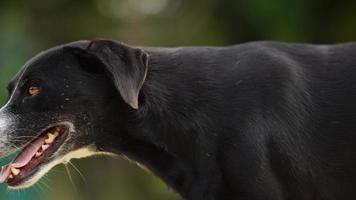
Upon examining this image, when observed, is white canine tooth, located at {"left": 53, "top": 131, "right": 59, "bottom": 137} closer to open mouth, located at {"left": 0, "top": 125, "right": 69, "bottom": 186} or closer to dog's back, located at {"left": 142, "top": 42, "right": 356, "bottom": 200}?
open mouth, located at {"left": 0, "top": 125, "right": 69, "bottom": 186}

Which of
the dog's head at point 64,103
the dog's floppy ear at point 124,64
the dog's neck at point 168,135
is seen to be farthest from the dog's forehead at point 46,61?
the dog's neck at point 168,135

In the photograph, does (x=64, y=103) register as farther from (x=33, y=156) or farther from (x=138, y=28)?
(x=138, y=28)

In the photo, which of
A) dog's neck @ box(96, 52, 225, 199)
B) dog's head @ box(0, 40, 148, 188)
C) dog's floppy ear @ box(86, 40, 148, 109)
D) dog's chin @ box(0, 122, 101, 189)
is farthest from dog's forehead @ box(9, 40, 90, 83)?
dog's neck @ box(96, 52, 225, 199)

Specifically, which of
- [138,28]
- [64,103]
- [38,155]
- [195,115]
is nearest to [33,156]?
[38,155]

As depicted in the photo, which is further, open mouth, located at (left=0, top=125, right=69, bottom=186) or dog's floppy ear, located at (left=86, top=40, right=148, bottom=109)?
open mouth, located at (left=0, top=125, right=69, bottom=186)

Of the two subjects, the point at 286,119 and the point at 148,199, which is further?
the point at 148,199

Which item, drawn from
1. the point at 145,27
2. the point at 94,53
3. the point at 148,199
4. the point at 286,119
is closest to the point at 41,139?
the point at 94,53

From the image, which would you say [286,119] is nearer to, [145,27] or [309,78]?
[309,78]

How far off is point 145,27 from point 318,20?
2.56 metres

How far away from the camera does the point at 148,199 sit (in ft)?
39.8

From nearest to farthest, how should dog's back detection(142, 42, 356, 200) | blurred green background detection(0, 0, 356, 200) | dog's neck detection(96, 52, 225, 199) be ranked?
dog's back detection(142, 42, 356, 200) < dog's neck detection(96, 52, 225, 199) < blurred green background detection(0, 0, 356, 200)

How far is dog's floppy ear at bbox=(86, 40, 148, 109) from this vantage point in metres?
4.66

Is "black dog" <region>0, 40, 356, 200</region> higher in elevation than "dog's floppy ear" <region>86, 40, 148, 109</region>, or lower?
lower

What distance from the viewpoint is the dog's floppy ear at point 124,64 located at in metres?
4.66
